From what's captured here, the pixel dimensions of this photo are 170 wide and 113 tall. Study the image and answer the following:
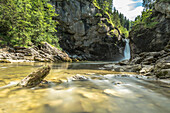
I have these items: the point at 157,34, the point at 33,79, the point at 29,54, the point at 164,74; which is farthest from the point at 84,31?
the point at 33,79

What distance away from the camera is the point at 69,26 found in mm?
35219

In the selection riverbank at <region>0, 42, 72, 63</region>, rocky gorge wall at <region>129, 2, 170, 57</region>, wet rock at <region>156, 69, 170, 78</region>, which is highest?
rocky gorge wall at <region>129, 2, 170, 57</region>

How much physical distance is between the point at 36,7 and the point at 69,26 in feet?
37.8

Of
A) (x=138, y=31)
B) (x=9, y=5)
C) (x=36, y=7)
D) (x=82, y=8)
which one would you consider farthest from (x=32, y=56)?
(x=82, y=8)

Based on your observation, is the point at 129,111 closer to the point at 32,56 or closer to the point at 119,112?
the point at 119,112

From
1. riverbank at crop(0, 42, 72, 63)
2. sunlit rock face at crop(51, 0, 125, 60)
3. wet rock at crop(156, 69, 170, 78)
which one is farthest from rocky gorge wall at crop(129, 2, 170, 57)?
sunlit rock face at crop(51, 0, 125, 60)

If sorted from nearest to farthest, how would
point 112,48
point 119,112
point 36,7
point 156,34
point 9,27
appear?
point 119,112 → point 156,34 → point 9,27 → point 36,7 → point 112,48

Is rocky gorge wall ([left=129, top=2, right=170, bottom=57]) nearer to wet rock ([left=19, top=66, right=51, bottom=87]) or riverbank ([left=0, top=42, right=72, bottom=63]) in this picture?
riverbank ([left=0, top=42, right=72, bottom=63])

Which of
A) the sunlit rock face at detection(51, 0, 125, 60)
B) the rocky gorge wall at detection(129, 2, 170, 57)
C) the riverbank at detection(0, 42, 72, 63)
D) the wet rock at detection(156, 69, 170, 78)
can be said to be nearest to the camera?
the wet rock at detection(156, 69, 170, 78)

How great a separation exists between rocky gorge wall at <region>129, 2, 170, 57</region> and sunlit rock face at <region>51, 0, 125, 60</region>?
19.9 meters

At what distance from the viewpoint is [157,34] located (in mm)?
16906

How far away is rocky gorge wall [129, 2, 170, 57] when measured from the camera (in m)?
16.0

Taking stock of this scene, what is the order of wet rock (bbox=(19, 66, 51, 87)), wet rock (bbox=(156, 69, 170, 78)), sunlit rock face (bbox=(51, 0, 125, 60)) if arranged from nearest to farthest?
wet rock (bbox=(19, 66, 51, 87)) → wet rock (bbox=(156, 69, 170, 78)) → sunlit rock face (bbox=(51, 0, 125, 60))

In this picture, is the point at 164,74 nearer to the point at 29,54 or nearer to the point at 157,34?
the point at 157,34
